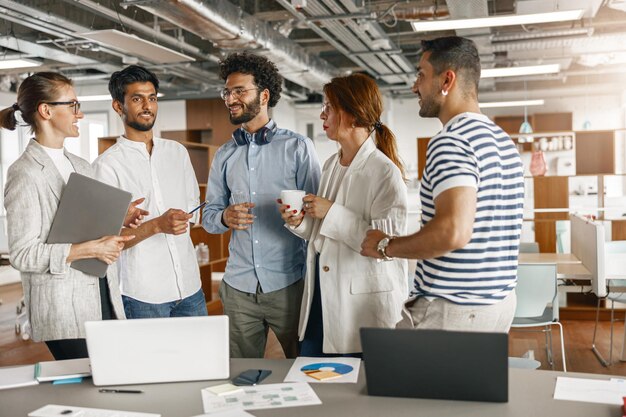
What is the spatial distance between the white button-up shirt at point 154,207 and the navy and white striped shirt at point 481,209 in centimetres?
118

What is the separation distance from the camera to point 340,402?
1.63 metres

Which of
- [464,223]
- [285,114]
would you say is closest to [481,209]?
[464,223]

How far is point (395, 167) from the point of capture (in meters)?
2.29

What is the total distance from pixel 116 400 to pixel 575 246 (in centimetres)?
537

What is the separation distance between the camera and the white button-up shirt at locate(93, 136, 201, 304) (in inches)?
100

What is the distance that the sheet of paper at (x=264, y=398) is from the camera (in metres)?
1.61

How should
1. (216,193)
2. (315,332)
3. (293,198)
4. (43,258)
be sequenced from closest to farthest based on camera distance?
(43,258), (293,198), (315,332), (216,193)

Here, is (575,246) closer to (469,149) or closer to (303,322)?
(303,322)

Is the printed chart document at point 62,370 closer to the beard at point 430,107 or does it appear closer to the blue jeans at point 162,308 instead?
the blue jeans at point 162,308

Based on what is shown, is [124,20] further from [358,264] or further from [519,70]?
[358,264]

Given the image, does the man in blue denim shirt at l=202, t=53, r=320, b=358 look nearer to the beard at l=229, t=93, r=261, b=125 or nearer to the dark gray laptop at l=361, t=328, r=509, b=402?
the beard at l=229, t=93, r=261, b=125

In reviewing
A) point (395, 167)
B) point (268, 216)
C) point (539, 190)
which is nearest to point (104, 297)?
point (268, 216)

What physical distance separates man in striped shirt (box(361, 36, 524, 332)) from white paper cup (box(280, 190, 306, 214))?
463mm

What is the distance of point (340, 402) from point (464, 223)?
1.82 feet
